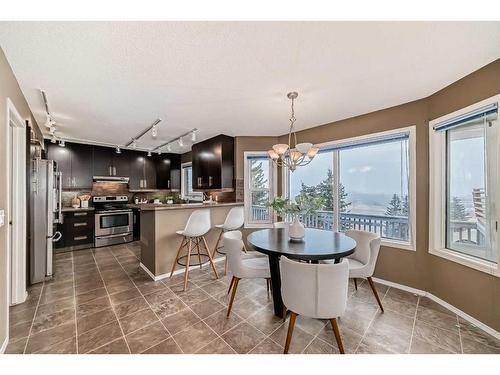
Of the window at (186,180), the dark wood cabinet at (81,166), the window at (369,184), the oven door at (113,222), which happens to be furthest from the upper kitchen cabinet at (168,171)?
the window at (369,184)

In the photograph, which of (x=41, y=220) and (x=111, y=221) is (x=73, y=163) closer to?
(x=111, y=221)

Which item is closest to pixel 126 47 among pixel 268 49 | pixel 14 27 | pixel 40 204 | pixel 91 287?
A: pixel 14 27

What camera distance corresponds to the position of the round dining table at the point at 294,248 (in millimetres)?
1773

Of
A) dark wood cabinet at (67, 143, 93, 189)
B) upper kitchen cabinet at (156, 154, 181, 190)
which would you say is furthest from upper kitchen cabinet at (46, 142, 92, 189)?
upper kitchen cabinet at (156, 154, 181, 190)

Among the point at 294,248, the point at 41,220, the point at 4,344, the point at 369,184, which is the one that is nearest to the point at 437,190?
the point at 369,184

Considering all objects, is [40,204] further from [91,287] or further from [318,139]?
[318,139]

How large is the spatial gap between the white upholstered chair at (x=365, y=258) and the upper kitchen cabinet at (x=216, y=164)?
2594mm

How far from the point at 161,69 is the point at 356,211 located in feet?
10.8

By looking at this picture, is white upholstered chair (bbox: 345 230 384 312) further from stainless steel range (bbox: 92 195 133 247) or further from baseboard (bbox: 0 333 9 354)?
stainless steel range (bbox: 92 195 133 247)

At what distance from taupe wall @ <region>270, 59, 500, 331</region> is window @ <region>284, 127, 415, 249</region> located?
0.36ft

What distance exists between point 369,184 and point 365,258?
130 cm

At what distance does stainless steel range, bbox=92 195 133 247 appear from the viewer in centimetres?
471

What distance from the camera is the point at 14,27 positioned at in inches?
56.3
